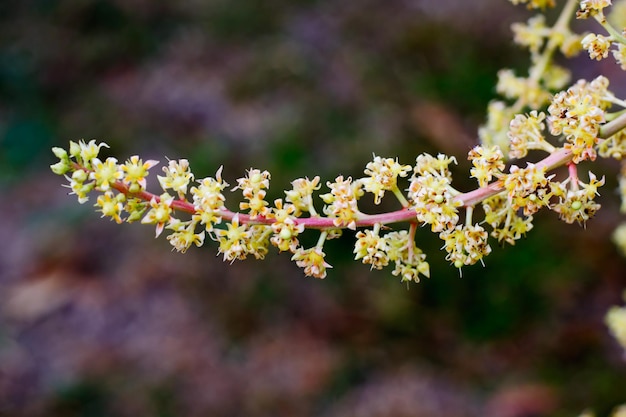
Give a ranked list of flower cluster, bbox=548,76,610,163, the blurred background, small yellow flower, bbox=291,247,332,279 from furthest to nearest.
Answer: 1. the blurred background
2. small yellow flower, bbox=291,247,332,279
3. flower cluster, bbox=548,76,610,163

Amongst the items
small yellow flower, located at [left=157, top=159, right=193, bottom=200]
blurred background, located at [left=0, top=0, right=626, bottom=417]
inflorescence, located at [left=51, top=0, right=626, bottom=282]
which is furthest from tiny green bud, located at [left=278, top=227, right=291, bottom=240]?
blurred background, located at [left=0, top=0, right=626, bottom=417]

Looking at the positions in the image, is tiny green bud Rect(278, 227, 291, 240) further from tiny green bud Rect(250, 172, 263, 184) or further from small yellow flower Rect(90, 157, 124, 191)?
small yellow flower Rect(90, 157, 124, 191)

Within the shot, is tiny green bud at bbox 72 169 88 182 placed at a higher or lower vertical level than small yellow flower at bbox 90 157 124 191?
higher

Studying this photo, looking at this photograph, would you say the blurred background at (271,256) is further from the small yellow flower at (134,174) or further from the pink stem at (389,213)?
the small yellow flower at (134,174)

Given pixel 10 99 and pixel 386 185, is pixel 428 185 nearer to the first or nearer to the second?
pixel 386 185

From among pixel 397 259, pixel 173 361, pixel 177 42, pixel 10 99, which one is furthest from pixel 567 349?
pixel 10 99

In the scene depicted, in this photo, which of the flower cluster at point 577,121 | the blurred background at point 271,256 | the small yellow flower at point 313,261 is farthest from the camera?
the blurred background at point 271,256

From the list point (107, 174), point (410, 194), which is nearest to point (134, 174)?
point (107, 174)

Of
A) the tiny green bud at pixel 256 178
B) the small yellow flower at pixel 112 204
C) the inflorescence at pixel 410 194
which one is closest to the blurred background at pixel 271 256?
the inflorescence at pixel 410 194
